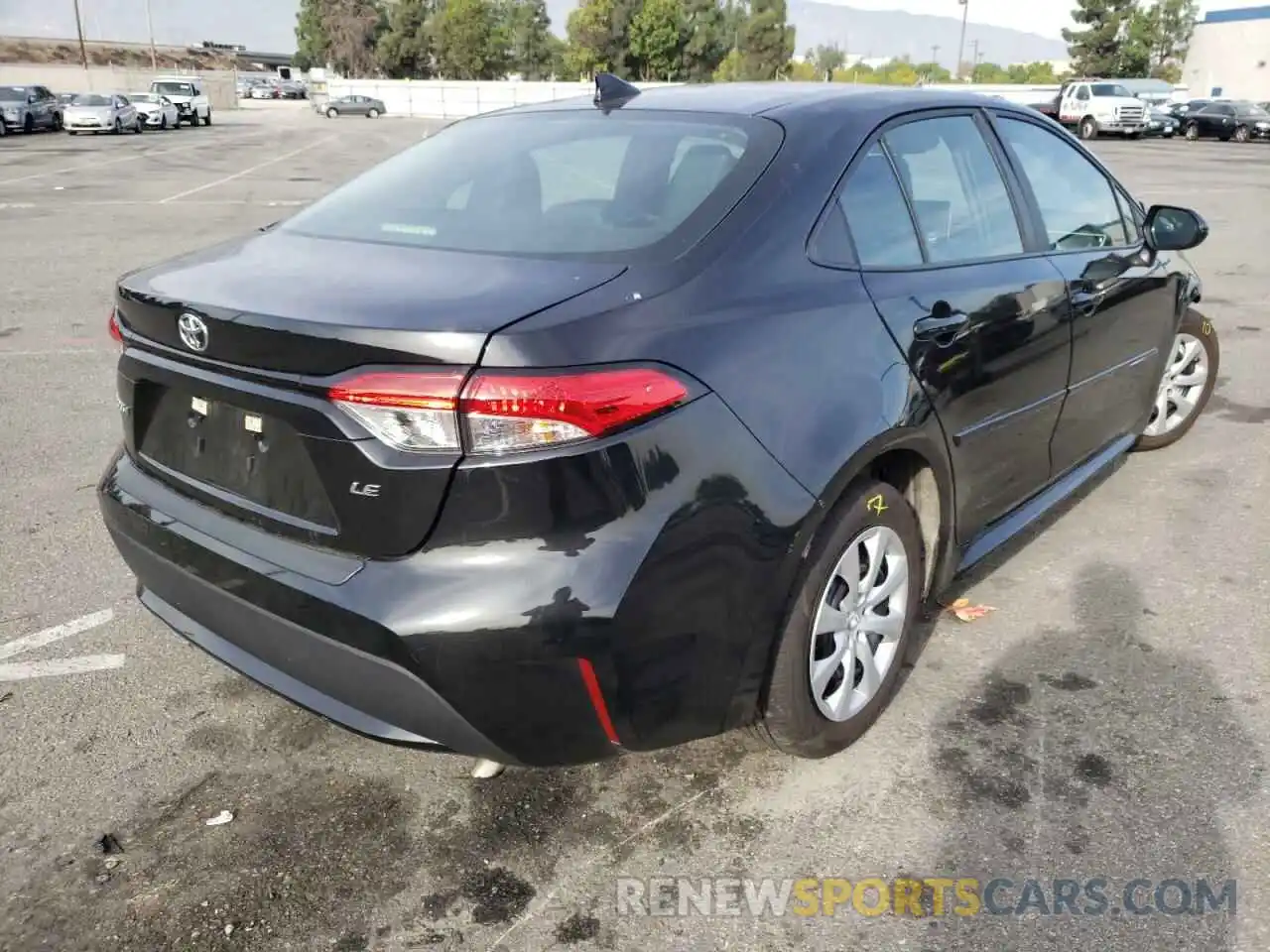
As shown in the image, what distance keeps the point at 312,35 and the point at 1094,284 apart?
133520mm

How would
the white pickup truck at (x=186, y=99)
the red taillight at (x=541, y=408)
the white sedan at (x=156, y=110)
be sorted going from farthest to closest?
the white pickup truck at (x=186, y=99) < the white sedan at (x=156, y=110) < the red taillight at (x=541, y=408)

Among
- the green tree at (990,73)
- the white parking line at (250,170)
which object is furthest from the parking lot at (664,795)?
the green tree at (990,73)

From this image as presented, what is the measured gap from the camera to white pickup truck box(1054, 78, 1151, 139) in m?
36.2

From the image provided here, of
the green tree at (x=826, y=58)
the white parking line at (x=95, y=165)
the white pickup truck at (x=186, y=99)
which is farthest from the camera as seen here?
the green tree at (x=826, y=58)

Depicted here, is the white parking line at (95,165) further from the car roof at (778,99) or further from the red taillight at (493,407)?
the red taillight at (493,407)

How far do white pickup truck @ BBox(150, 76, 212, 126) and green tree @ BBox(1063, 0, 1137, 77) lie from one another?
57.4 m

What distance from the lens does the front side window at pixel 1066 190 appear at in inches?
142

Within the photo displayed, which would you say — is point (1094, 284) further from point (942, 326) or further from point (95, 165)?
point (95, 165)

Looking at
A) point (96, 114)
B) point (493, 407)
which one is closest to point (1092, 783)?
point (493, 407)

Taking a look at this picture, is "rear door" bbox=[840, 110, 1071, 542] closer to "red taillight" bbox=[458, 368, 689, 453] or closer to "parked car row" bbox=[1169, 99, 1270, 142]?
"red taillight" bbox=[458, 368, 689, 453]

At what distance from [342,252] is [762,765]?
5.62 feet

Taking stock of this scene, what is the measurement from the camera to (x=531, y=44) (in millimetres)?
100562

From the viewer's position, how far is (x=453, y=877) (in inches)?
95.0

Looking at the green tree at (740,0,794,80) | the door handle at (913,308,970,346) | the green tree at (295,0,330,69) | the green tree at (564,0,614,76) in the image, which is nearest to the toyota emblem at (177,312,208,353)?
the door handle at (913,308,970,346)
